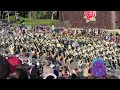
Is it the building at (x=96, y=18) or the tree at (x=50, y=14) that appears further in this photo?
the building at (x=96, y=18)

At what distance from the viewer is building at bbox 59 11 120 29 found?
1195 cm

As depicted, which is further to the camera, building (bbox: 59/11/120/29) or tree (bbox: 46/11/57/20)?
building (bbox: 59/11/120/29)

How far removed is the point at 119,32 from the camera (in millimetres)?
11922

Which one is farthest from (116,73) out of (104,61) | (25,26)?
(25,26)

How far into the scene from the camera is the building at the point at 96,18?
12.0 meters

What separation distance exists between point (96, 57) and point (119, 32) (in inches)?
27.6

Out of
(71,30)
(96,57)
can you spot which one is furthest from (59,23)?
(96,57)

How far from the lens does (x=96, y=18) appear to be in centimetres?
1214

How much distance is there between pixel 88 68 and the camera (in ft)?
38.8

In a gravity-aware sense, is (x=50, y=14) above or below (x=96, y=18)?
above

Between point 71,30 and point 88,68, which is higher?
point 71,30

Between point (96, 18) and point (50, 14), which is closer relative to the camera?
point (50, 14)
